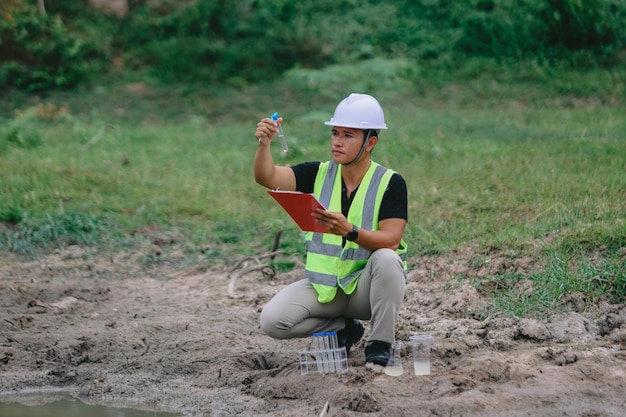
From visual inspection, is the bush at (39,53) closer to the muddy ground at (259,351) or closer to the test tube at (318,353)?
the muddy ground at (259,351)

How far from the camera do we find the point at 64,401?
5.46 m

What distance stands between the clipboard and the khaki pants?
406 mm

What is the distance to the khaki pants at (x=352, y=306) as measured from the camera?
5.16 m

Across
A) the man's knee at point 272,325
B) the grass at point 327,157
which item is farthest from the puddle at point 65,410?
the grass at point 327,157

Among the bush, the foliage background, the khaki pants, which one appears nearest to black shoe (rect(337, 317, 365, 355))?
the khaki pants

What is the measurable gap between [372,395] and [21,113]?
11703 millimetres

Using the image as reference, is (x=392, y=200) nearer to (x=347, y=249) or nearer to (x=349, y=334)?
(x=347, y=249)

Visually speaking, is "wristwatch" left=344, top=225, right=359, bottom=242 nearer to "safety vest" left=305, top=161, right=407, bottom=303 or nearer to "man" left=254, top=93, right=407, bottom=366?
"man" left=254, top=93, right=407, bottom=366

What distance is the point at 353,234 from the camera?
199 inches

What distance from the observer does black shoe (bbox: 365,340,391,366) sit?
17.4 ft

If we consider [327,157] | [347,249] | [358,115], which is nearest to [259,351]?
[347,249]

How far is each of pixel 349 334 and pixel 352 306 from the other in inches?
11.1

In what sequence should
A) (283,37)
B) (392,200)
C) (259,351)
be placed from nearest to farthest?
(392,200) → (259,351) → (283,37)

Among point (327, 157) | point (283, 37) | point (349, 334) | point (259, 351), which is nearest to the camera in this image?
point (349, 334)
